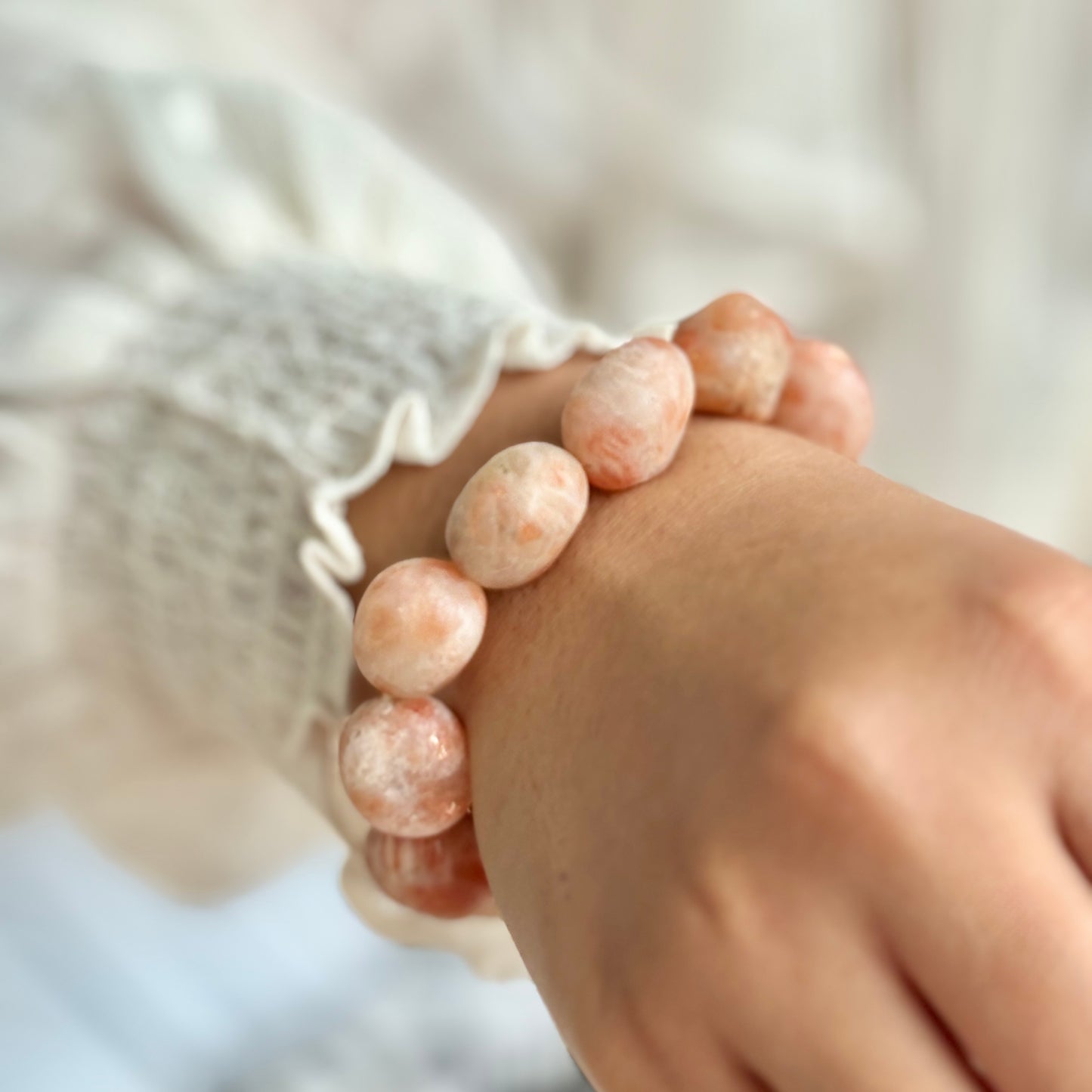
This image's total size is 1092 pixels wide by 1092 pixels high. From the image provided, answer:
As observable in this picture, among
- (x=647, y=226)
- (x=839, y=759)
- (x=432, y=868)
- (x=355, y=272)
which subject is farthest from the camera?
(x=647, y=226)

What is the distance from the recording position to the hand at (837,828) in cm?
24

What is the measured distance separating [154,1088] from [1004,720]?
0.72 meters

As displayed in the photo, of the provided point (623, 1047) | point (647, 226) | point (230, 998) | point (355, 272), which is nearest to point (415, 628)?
point (623, 1047)

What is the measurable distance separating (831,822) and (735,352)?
0.58ft

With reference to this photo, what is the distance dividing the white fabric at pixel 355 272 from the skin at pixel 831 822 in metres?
0.13

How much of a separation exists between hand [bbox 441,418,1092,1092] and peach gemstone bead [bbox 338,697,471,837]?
46 mm

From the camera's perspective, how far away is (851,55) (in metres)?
Answer: 0.66

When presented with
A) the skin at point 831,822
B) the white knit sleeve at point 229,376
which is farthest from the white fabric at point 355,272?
the skin at point 831,822

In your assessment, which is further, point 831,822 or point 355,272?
point 355,272

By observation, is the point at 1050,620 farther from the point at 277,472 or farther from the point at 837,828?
the point at 277,472

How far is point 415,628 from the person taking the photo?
0.32 meters

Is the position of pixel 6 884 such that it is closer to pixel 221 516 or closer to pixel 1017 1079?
pixel 221 516

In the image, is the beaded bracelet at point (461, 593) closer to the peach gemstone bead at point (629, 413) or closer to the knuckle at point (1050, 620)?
the peach gemstone bead at point (629, 413)

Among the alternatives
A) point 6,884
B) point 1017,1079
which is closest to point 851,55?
point 1017,1079
